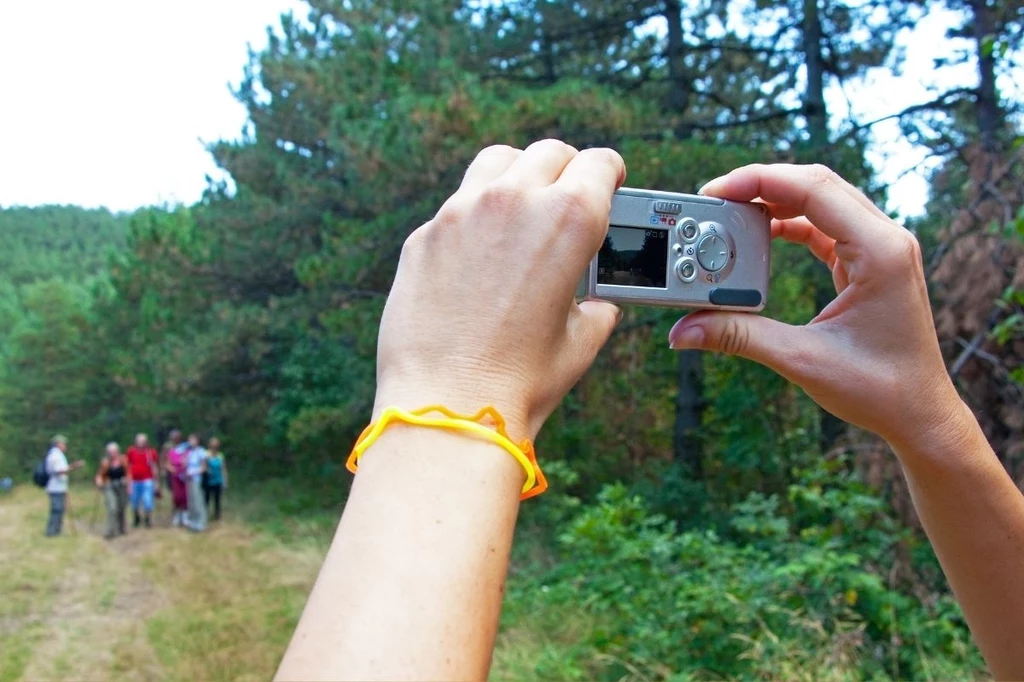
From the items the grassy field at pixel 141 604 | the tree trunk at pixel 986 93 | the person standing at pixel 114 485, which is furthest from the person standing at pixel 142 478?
the tree trunk at pixel 986 93

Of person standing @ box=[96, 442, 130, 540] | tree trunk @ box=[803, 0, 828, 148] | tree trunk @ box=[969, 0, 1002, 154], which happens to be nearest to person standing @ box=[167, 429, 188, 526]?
person standing @ box=[96, 442, 130, 540]

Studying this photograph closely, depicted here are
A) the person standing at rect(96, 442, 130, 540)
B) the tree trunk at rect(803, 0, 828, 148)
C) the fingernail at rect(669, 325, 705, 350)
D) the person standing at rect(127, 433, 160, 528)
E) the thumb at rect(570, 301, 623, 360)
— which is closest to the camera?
the thumb at rect(570, 301, 623, 360)

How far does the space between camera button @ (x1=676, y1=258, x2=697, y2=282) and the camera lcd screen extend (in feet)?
0.06

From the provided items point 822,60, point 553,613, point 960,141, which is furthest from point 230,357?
point 960,141

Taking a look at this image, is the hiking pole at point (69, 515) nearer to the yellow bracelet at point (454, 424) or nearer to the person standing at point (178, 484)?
the person standing at point (178, 484)

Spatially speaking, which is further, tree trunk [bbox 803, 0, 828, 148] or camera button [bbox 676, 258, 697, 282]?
tree trunk [bbox 803, 0, 828, 148]

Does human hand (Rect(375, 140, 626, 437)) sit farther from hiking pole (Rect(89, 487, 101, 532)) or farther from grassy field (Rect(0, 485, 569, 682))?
hiking pole (Rect(89, 487, 101, 532))

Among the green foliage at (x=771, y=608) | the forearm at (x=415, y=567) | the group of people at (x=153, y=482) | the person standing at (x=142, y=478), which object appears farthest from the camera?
the person standing at (x=142, y=478)

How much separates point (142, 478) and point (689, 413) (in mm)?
6638

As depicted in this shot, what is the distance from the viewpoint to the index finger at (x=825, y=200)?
950mm

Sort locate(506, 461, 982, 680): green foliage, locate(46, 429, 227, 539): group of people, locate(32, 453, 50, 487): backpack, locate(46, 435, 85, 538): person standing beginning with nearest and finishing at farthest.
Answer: locate(506, 461, 982, 680): green foliage < locate(32, 453, 50, 487): backpack < locate(46, 435, 85, 538): person standing < locate(46, 429, 227, 539): group of people

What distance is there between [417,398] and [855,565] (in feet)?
13.6

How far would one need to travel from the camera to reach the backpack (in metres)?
4.50

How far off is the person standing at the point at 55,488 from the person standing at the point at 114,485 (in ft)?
8.15
